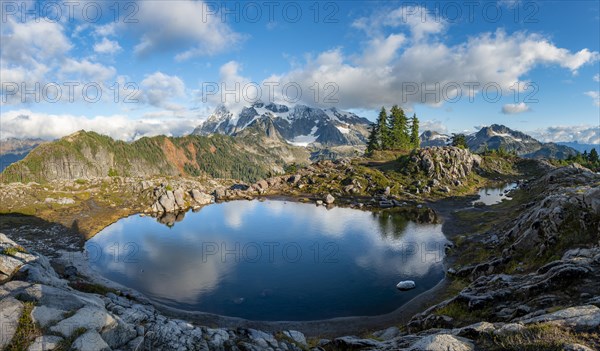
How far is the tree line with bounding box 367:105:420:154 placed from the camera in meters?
185

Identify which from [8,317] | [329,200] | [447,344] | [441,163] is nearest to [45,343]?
[8,317]

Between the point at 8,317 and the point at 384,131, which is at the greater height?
the point at 384,131

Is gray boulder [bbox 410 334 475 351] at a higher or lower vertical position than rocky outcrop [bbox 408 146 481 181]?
lower

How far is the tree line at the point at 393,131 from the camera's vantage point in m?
185

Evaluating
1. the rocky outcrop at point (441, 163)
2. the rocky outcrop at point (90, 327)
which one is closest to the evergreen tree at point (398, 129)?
the rocky outcrop at point (441, 163)

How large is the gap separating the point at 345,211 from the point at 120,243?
7256 cm

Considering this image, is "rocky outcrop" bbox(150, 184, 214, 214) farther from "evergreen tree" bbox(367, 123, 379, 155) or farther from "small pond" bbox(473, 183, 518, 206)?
"small pond" bbox(473, 183, 518, 206)

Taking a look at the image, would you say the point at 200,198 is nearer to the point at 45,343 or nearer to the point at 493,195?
the point at 45,343

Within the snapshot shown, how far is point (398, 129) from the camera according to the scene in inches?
7318

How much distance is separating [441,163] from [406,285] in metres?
111

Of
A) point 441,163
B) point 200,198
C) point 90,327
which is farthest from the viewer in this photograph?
point 441,163

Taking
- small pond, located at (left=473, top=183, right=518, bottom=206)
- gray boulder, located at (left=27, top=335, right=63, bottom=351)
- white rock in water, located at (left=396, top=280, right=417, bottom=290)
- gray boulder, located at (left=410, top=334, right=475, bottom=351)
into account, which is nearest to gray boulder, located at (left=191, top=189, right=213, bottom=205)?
white rock in water, located at (left=396, top=280, right=417, bottom=290)

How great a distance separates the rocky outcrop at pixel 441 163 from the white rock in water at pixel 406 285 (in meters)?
100

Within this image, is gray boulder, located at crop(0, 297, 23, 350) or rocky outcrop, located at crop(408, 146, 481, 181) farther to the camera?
rocky outcrop, located at crop(408, 146, 481, 181)
